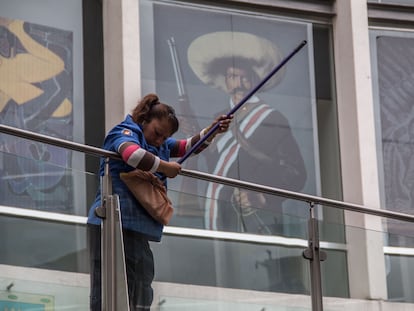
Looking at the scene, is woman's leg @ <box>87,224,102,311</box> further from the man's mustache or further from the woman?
the man's mustache

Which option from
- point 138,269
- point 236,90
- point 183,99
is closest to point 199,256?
point 138,269

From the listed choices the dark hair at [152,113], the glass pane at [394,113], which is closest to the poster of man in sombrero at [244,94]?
the glass pane at [394,113]

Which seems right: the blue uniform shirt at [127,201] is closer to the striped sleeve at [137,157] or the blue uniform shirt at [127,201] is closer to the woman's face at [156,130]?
the striped sleeve at [137,157]

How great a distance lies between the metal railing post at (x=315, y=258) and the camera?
9562 millimetres

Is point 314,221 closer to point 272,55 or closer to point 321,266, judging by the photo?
point 321,266

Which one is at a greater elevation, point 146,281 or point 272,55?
point 272,55

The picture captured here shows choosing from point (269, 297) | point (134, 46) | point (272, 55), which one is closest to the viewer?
point (269, 297)

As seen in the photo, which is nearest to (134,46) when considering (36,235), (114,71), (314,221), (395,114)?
(114,71)

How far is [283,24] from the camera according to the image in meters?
17.6

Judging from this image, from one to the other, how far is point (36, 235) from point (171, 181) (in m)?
6.91

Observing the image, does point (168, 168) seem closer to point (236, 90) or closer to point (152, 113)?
point (152, 113)

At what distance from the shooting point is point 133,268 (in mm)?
8766

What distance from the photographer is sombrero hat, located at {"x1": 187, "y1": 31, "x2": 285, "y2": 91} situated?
16.9 metres

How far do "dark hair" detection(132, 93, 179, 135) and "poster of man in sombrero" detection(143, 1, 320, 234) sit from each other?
6.63 m
